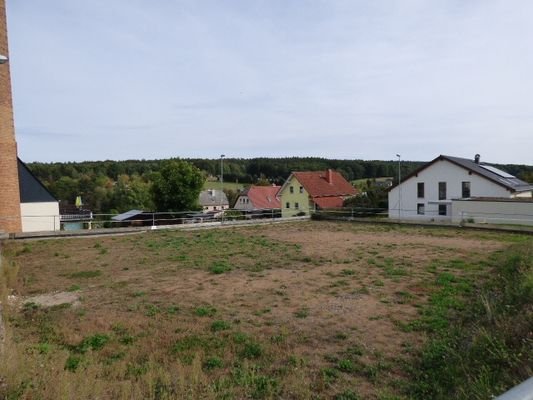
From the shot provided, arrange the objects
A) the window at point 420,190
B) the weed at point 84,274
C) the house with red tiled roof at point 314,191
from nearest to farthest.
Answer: the weed at point 84,274
the window at point 420,190
the house with red tiled roof at point 314,191

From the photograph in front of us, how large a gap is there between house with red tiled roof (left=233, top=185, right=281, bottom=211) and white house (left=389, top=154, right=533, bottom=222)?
2640 cm

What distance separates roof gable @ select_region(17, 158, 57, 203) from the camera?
22.5m

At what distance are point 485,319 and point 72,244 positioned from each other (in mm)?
13726

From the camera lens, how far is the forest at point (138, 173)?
64.2m

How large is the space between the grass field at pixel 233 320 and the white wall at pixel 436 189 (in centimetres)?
1855

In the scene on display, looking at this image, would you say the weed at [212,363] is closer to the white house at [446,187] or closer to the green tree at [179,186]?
the white house at [446,187]

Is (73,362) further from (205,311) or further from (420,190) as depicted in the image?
(420,190)

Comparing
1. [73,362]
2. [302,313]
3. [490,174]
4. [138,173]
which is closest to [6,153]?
[73,362]

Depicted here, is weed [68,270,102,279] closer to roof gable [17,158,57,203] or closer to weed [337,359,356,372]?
weed [337,359,356,372]

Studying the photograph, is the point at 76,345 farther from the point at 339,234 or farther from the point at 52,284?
the point at 339,234

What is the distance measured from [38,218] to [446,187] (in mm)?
28780

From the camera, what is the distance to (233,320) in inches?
237

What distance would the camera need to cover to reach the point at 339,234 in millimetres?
17266

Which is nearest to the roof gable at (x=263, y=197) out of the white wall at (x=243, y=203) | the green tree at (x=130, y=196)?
the white wall at (x=243, y=203)
